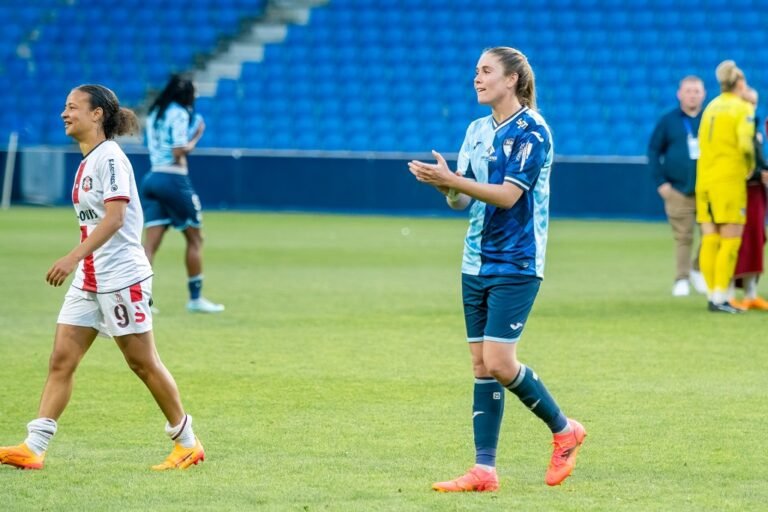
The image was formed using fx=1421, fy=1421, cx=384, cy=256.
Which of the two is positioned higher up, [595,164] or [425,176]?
[425,176]

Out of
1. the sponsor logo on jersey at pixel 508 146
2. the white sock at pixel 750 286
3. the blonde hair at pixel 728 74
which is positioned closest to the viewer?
the sponsor logo on jersey at pixel 508 146

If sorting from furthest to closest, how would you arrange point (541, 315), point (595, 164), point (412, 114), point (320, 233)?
point (412, 114)
point (595, 164)
point (320, 233)
point (541, 315)

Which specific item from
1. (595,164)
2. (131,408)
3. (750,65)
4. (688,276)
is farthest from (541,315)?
(750,65)

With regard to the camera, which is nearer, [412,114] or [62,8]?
[412,114]

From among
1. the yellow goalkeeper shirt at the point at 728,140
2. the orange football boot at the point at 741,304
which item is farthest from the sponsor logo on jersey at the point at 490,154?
the orange football boot at the point at 741,304

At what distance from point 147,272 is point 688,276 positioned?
8560 millimetres

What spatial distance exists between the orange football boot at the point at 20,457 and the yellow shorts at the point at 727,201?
25.2ft

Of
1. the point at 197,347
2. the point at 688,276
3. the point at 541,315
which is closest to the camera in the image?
the point at 197,347

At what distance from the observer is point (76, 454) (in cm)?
659

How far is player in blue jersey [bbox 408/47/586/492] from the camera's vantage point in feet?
19.1

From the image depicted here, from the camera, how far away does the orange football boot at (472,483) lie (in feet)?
19.1

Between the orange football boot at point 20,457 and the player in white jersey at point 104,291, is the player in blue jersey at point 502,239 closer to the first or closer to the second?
the player in white jersey at point 104,291

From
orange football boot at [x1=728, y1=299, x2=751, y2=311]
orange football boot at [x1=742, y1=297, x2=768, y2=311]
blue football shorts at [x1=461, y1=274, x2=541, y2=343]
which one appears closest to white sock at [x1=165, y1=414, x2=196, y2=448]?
blue football shorts at [x1=461, y1=274, x2=541, y2=343]

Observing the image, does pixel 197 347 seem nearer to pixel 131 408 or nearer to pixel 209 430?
pixel 131 408
